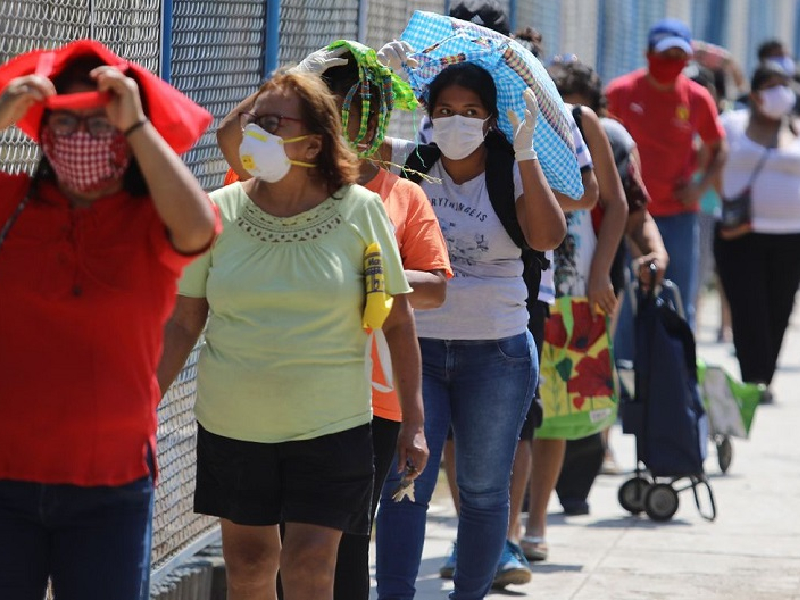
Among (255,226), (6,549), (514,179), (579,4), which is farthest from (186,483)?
(579,4)

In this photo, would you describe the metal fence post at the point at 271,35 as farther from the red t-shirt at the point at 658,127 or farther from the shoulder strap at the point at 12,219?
the red t-shirt at the point at 658,127

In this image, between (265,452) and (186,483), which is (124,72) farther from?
(186,483)

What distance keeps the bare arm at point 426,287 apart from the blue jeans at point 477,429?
60cm

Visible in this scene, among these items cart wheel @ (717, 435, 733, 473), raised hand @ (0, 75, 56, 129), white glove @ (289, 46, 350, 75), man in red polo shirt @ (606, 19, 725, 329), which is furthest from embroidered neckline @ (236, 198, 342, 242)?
man in red polo shirt @ (606, 19, 725, 329)

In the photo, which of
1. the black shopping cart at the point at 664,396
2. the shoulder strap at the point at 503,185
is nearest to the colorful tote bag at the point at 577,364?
the black shopping cart at the point at 664,396

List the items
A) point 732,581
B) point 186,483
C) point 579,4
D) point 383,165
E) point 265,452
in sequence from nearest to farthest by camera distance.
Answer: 1. point 265,452
2. point 383,165
3. point 186,483
4. point 732,581
5. point 579,4

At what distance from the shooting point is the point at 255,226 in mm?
4219

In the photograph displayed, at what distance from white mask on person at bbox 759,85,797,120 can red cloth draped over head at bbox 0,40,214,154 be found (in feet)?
23.8

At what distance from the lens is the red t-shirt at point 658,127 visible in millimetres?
9758

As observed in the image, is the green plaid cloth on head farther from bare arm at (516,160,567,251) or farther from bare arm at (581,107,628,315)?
bare arm at (581,107,628,315)

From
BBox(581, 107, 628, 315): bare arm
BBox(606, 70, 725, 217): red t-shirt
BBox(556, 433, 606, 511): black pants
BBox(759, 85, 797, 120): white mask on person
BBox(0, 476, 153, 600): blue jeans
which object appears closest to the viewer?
BBox(0, 476, 153, 600): blue jeans

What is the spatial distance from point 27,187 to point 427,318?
6.83ft

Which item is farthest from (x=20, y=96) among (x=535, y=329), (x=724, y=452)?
(x=724, y=452)

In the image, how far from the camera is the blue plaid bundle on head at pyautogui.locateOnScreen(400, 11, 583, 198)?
525 cm
